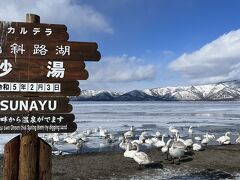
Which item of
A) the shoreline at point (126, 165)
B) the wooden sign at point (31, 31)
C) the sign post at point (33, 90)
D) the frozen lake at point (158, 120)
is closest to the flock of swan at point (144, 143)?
the shoreline at point (126, 165)

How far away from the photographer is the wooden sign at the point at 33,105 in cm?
648

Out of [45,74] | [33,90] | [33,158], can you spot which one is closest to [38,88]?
[33,90]

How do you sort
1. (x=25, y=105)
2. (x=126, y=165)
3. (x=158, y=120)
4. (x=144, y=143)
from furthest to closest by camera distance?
(x=158, y=120)
(x=144, y=143)
(x=126, y=165)
(x=25, y=105)

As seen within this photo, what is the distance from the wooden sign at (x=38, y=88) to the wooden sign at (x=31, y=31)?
29.3 inches

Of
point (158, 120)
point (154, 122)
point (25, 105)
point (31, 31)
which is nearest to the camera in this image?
point (25, 105)

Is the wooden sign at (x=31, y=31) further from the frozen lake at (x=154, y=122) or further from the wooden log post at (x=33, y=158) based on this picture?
the frozen lake at (x=154, y=122)

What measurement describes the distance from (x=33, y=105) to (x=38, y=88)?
28 cm

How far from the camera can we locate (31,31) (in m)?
6.80

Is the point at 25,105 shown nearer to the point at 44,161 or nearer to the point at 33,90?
the point at 33,90

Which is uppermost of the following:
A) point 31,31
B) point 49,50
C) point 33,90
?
point 31,31

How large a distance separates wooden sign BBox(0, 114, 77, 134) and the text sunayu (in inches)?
4.4

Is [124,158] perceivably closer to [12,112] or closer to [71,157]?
[71,157]

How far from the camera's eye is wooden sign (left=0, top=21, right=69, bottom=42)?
6703 millimetres

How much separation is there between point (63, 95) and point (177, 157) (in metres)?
10.8
